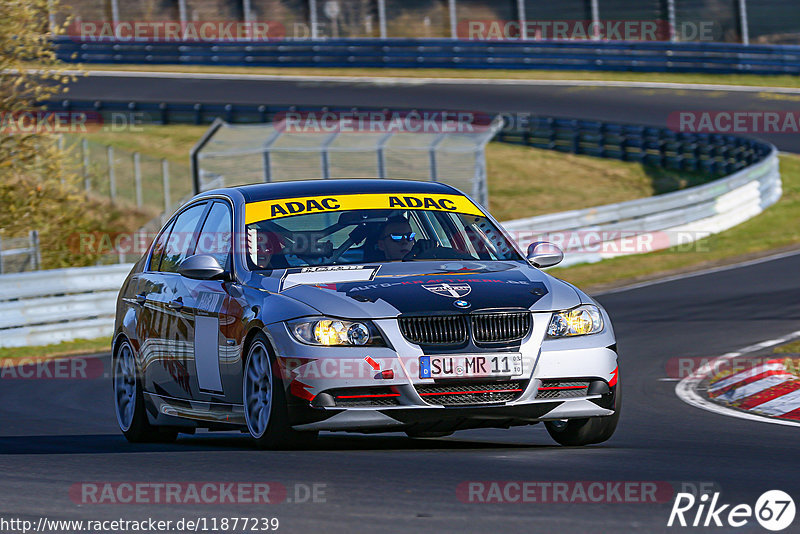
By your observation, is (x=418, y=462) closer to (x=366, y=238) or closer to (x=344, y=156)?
(x=366, y=238)

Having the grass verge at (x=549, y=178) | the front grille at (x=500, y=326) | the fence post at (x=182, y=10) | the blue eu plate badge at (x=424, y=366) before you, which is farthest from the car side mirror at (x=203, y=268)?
the fence post at (x=182, y=10)

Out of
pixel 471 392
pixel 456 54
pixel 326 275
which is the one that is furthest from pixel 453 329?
pixel 456 54

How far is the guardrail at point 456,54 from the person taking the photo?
41344 mm

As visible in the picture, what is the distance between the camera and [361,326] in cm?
688

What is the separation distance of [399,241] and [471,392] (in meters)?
1.42

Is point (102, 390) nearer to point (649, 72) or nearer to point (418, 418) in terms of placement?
point (418, 418)

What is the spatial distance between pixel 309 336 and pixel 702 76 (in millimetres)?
36897

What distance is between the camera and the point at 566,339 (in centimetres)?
715

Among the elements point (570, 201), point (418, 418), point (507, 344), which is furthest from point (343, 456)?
point (570, 201)

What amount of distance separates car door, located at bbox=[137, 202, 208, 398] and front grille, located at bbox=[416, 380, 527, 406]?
186 cm

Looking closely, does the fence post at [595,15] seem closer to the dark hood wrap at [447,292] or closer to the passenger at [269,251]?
the passenger at [269,251]

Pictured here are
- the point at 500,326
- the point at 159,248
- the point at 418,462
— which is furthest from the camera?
the point at 159,248

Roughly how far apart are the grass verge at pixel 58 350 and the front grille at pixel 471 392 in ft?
33.5

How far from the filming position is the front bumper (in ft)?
22.5
